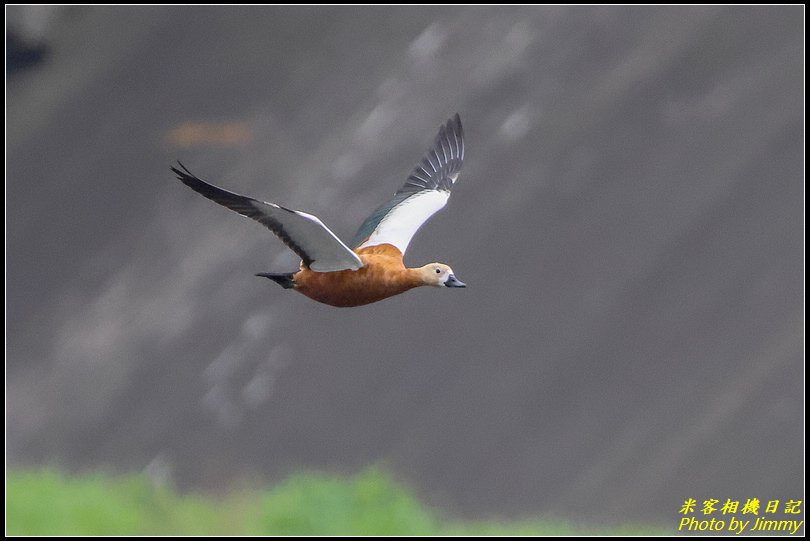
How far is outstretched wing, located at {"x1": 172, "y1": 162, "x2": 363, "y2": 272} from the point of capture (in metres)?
4.68

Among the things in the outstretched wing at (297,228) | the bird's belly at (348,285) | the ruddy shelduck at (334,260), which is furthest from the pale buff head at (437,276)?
the outstretched wing at (297,228)

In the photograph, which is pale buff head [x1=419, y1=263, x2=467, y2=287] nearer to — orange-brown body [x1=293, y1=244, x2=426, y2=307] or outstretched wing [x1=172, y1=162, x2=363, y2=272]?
orange-brown body [x1=293, y1=244, x2=426, y2=307]

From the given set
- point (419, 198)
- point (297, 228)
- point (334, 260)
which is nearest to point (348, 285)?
point (334, 260)

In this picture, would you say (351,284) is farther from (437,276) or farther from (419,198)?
(419,198)

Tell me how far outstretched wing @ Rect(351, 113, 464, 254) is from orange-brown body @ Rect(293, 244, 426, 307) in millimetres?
394

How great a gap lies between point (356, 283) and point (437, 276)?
0.33 metres

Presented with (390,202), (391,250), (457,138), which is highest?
(457,138)

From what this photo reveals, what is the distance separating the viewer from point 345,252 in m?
4.86

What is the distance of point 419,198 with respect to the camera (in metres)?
6.02

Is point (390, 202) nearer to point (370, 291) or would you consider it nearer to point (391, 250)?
point (391, 250)

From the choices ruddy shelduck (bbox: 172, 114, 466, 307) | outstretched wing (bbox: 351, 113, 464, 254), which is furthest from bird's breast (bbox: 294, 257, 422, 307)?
outstretched wing (bbox: 351, 113, 464, 254)

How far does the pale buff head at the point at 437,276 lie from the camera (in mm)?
5055

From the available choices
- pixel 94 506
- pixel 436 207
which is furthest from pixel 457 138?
pixel 94 506

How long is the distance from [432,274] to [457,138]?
153 centimetres
